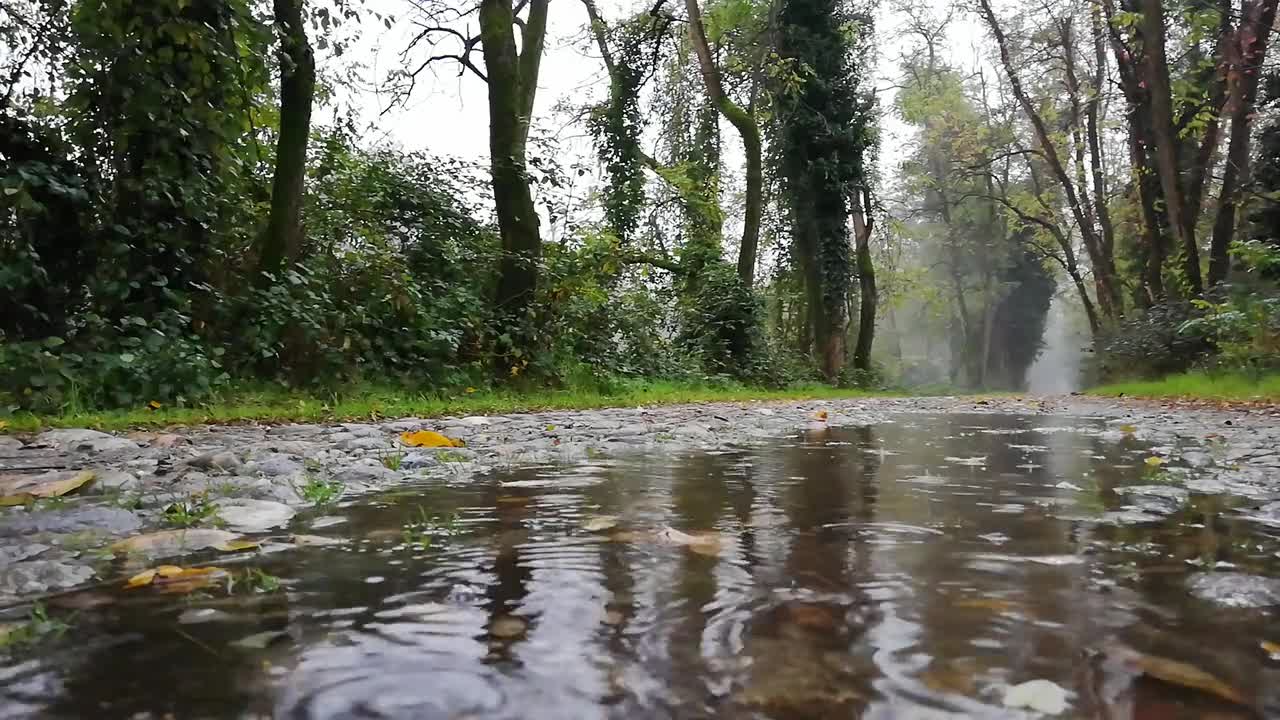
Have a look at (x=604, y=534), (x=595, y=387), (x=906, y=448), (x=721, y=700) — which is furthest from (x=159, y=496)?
(x=595, y=387)

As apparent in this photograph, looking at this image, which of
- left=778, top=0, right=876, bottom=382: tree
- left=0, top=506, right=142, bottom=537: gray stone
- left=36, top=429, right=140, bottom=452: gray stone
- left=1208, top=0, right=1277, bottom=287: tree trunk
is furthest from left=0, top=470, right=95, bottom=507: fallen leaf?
left=778, top=0, right=876, bottom=382: tree

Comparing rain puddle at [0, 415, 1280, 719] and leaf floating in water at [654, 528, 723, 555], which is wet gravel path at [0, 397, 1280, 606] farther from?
leaf floating in water at [654, 528, 723, 555]

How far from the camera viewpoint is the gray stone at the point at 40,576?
1612 millimetres

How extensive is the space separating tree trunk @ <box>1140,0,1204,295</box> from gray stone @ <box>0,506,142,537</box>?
1601cm

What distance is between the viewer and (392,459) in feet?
12.3

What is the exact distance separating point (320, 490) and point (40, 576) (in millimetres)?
1173

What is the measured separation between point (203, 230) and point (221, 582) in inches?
282

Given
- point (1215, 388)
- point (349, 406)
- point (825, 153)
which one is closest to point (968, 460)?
point (349, 406)

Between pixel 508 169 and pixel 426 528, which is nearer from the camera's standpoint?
pixel 426 528

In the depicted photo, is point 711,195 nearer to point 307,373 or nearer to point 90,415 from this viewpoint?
point 307,373

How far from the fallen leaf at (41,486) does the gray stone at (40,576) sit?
0.92 metres

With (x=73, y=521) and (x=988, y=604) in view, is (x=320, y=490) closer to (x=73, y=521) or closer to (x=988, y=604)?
(x=73, y=521)

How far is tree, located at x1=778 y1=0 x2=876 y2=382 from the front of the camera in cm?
1969

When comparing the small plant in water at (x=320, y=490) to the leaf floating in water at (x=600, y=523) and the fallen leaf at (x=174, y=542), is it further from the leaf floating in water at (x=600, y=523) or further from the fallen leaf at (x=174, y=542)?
the leaf floating in water at (x=600, y=523)
